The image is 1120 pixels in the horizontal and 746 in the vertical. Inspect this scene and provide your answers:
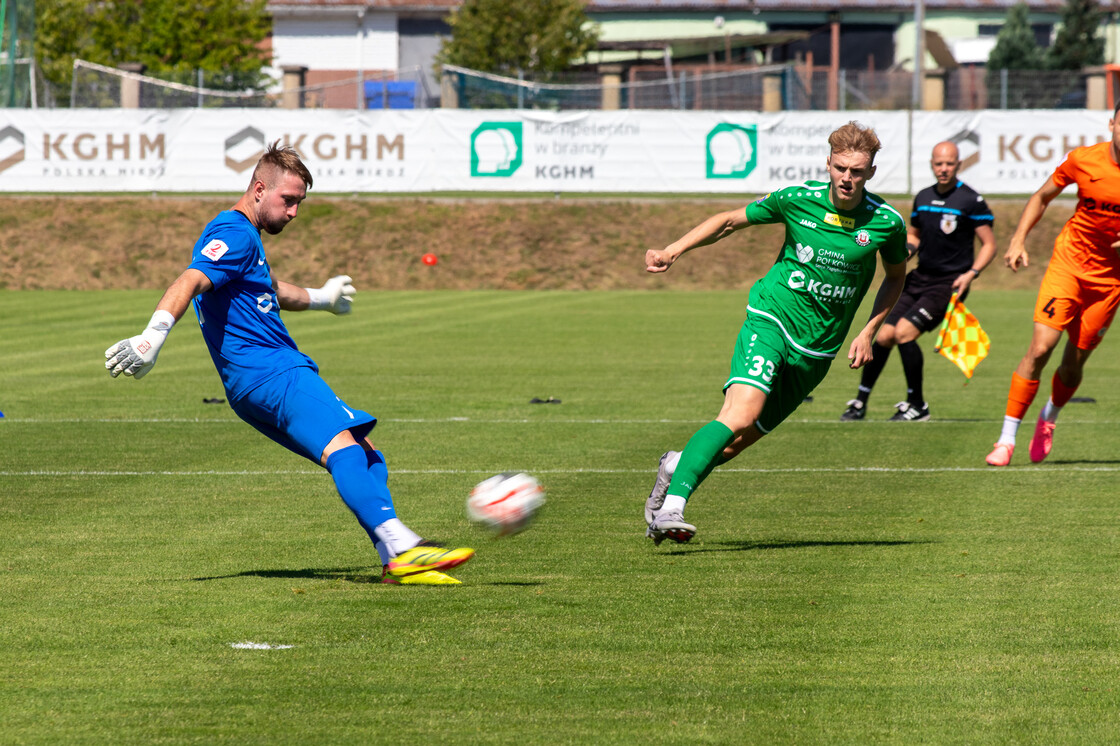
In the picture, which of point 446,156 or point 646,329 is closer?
point 646,329

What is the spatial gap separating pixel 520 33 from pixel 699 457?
160ft

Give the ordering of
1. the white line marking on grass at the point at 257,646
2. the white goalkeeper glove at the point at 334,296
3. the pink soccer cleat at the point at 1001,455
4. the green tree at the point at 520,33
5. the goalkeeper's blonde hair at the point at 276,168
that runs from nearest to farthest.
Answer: the white line marking on grass at the point at 257,646 < the goalkeeper's blonde hair at the point at 276,168 < the white goalkeeper glove at the point at 334,296 < the pink soccer cleat at the point at 1001,455 < the green tree at the point at 520,33

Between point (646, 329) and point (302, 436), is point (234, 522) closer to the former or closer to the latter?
point (302, 436)

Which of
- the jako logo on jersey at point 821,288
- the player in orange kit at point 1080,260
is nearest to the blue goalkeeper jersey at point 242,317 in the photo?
the jako logo on jersey at point 821,288

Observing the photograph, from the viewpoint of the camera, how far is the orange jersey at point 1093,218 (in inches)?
358

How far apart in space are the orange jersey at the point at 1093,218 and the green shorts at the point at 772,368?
3.07 m

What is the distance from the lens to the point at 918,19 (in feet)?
148

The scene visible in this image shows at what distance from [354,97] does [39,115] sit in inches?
305

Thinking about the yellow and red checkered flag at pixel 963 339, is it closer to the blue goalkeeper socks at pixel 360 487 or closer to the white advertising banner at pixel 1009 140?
the blue goalkeeper socks at pixel 360 487

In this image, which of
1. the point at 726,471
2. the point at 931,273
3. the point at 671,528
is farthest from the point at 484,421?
the point at 671,528

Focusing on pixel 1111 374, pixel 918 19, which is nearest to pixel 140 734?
pixel 1111 374

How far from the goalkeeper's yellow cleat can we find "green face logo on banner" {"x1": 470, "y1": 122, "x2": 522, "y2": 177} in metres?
24.9

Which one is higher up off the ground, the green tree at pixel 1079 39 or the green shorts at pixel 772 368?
the green tree at pixel 1079 39

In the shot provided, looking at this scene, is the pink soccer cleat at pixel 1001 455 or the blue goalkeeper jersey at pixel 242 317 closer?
the blue goalkeeper jersey at pixel 242 317
